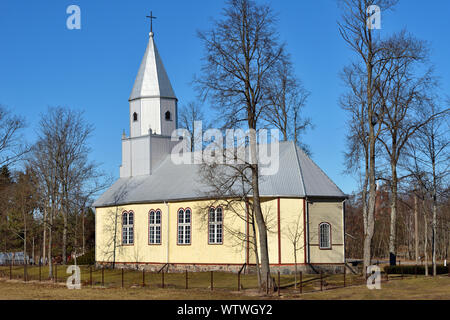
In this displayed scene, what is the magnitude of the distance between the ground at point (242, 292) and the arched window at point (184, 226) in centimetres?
752

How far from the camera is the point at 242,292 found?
28.3m

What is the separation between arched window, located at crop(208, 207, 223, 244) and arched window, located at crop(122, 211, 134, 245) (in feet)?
25.8

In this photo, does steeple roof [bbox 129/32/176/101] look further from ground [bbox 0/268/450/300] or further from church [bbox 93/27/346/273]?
ground [bbox 0/268/450/300]

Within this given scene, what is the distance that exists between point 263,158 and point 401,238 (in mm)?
43645

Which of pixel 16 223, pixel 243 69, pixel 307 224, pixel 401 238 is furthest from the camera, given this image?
pixel 401 238

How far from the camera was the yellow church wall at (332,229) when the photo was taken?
37.6m

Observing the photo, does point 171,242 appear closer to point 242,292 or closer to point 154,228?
point 154,228

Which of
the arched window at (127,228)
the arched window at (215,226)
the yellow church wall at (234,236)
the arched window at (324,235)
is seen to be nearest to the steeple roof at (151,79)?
the yellow church wall at (234,236)

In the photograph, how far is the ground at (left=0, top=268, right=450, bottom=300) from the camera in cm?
2628

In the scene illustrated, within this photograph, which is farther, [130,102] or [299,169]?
[130,102]

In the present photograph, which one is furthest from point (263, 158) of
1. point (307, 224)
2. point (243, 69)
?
point (243, 69)

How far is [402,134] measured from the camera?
3803 centimetres

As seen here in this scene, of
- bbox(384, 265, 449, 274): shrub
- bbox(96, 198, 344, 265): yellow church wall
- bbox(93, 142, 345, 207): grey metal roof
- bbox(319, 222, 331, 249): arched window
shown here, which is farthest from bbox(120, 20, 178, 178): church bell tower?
bbox(384, 265, 449, 274): shrub

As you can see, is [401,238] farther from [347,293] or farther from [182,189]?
[347,293]
